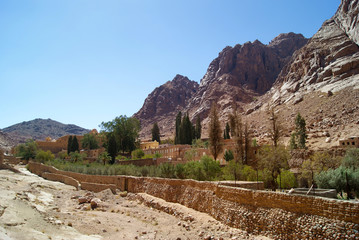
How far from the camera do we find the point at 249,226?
1101 cm

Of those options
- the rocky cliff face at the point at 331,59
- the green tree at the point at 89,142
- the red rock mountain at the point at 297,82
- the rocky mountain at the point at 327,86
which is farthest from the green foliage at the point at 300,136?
the green tree at the point at 89,142

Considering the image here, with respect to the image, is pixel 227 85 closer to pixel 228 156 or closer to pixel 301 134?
pixel 301 134

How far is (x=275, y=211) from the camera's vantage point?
33.4ft

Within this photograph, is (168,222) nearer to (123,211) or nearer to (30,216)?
(123,211)

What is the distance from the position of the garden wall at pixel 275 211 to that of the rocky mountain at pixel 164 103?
4657 inches

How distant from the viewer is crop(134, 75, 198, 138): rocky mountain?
14212 cm

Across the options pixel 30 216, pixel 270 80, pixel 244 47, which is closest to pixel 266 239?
pixel 30 216

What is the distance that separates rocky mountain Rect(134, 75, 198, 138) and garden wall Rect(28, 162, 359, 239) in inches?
4657

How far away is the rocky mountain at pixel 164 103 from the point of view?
14212 cm

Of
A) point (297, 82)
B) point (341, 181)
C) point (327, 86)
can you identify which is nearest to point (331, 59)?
point (297, 82)

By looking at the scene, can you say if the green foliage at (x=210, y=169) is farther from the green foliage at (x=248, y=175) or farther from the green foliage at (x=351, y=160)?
the green foliage at (x=351, y=160)

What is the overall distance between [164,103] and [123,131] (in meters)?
94.7

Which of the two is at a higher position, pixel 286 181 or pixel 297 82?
pixel 297 82

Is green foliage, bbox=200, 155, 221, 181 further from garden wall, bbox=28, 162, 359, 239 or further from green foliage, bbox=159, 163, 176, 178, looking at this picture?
garden wall, bbox=28, 162, 359, 239
